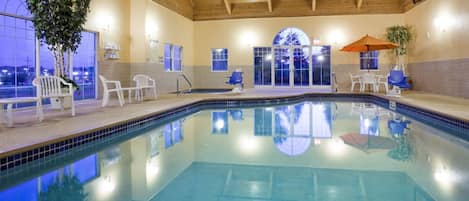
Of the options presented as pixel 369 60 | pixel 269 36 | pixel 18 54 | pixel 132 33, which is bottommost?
pixel 18 54

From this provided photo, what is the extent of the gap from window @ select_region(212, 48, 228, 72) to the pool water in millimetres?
8932

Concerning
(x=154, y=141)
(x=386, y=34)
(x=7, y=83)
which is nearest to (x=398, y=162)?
(x=154, y=141)

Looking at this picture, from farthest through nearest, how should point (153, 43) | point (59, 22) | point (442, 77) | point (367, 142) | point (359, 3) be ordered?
1. point (359, 3)
2. point (153, 43)
3. point (442, 77)
4. point (59, 22)
5. point (367, 142)

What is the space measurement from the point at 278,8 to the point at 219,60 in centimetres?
312

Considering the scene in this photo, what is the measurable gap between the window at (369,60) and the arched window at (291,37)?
2.15 metres

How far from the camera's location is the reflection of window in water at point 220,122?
233 inches

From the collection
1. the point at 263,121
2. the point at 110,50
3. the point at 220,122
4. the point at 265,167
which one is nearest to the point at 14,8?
the point at 110,50

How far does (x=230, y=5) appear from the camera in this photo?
14398 millimetres

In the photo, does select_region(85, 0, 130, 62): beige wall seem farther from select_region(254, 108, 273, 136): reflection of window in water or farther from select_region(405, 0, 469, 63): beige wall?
select_region(405, 0, 469, 63): beige wall

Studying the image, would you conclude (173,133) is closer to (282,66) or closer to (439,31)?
(439,31)

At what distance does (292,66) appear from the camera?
47.9 ft

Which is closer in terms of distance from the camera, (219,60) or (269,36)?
(269,36)

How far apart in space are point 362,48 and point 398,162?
793cm

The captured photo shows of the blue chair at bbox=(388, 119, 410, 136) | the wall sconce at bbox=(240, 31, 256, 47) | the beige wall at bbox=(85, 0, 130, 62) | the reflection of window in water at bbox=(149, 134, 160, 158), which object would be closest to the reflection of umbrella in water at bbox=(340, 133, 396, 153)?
the blue chair at bbox=(388, 119, 410, 136)
